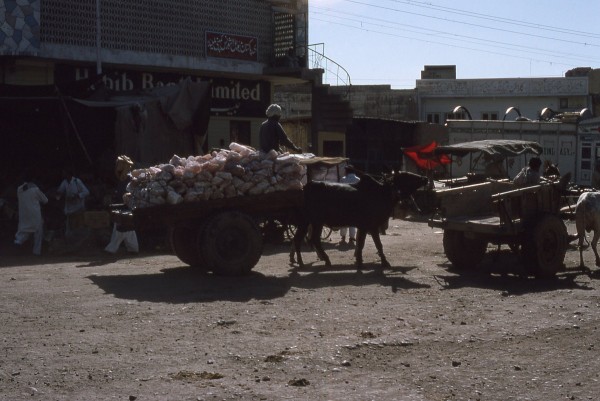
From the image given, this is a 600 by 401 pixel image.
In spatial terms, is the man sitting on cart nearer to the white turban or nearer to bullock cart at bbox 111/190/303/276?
bullock cart at bbox 111/190/303/276

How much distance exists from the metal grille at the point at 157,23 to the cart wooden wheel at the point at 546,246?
14213 millimetres

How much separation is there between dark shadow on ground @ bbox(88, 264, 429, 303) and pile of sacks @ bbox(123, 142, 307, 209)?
44.5 inches

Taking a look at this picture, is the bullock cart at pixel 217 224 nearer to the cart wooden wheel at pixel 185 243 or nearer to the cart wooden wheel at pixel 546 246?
the cart wooden wheel at pixel 185 243

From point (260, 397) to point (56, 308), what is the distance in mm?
4341

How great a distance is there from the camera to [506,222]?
45.4 feet

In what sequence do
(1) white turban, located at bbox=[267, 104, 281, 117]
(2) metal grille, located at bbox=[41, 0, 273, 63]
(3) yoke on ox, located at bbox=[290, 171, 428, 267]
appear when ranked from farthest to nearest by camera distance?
(2) metal grille, located at bbox=[41, 0, 273, 63]
(1) white turban, located at bbox=[267, 104, 281, 117]
(3) yoke on ox, located at bbox=[290, 171, 428, 267]

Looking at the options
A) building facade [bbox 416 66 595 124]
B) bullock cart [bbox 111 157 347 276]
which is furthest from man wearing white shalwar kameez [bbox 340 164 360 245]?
building facade [bbox 416 66 595 124]

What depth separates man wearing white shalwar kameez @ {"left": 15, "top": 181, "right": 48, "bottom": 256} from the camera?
1711 cm

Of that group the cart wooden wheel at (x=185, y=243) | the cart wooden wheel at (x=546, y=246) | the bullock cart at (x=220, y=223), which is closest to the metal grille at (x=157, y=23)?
the cart wooden wheel at (x=185, y=243)

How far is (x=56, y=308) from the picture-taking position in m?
10.8

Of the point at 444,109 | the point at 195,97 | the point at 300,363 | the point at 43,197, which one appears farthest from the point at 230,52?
the point at 444,109

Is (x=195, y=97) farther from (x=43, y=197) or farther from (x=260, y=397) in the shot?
(x=260, y=397)

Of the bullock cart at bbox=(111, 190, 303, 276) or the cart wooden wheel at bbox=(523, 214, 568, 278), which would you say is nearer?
the bullock cart at bbox=(111, 190, 303, 276)

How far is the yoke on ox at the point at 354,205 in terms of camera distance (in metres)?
14.5
